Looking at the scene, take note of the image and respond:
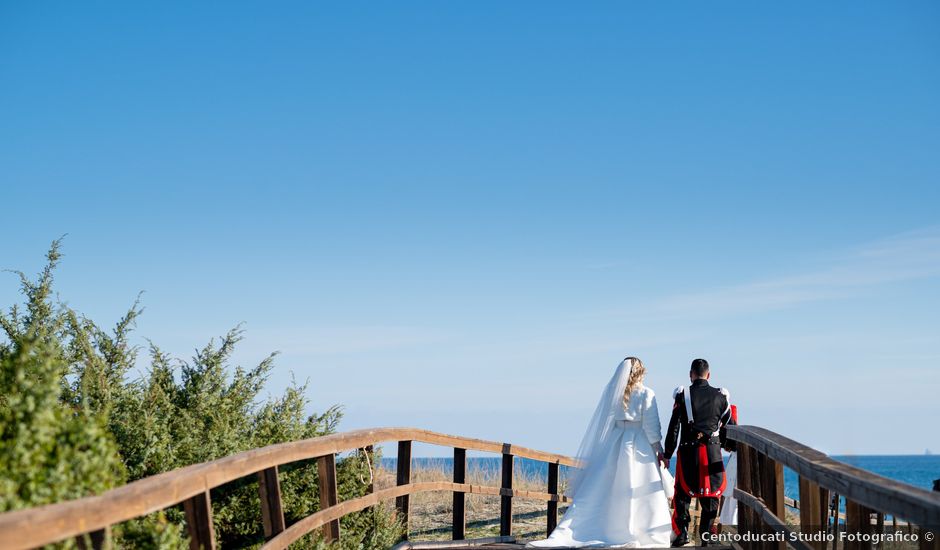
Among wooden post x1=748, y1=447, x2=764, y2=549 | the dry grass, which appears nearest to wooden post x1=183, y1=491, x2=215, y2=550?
wooden post x1=748, y1=447, x2=764, y2=549

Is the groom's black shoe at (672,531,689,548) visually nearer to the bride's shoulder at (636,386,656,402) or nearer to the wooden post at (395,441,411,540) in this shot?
the bride's shoulder at (636,386,656,402)

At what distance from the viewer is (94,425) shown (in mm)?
3572

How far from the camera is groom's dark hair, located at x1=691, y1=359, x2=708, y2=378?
30.0 ft

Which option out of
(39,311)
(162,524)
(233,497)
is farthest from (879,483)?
(39,311)

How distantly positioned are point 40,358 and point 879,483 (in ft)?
12.5

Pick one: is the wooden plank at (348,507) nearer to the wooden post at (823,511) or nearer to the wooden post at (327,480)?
the wooden post at (327,480)

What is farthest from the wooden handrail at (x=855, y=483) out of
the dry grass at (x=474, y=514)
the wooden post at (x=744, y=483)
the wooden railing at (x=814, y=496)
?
Result: the dry grass at (x=474, y=514)

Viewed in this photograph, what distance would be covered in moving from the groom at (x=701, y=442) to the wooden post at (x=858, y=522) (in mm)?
4399

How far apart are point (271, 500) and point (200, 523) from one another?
3.33 feet

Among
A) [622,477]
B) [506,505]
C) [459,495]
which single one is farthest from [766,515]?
[506,505]

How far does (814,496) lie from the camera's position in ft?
18.6

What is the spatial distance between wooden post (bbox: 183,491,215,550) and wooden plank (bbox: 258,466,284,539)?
95 cm

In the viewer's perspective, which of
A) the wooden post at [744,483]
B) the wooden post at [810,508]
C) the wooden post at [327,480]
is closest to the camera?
the wooden post at [810,508]

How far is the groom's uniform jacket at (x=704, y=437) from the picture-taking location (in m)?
9.04
